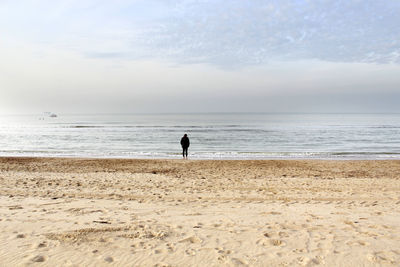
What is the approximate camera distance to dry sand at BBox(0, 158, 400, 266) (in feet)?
15.4

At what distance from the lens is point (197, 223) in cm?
636

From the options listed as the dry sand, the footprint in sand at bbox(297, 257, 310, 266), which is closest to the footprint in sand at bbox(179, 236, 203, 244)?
the dry sand

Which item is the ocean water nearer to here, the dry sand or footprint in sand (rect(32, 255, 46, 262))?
the dry sand

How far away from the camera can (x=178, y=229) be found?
5961mm

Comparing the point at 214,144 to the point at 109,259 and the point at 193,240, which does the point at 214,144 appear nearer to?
the point at 193,240

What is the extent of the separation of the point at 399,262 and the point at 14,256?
563 cm

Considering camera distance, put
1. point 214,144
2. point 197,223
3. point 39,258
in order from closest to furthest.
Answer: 1. point 39,258
2. point 197,223
3. point 214,144

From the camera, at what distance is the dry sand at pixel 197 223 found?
4.68 m

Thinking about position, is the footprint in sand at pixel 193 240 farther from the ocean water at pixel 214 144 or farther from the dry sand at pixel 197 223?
the ocean water at pixel 214 144

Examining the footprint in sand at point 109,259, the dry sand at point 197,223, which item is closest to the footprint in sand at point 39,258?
the dry sand at point 197,223

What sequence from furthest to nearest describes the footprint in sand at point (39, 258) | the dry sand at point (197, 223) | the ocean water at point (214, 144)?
the ocean water at point (214, 144), the dry sand at point (197, 223), the footprint in sand at point (39, 258)

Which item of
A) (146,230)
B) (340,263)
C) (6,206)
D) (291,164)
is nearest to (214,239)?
(146,230)

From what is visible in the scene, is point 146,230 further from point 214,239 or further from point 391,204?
point 391,204

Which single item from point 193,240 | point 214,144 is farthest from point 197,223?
point 214,144
